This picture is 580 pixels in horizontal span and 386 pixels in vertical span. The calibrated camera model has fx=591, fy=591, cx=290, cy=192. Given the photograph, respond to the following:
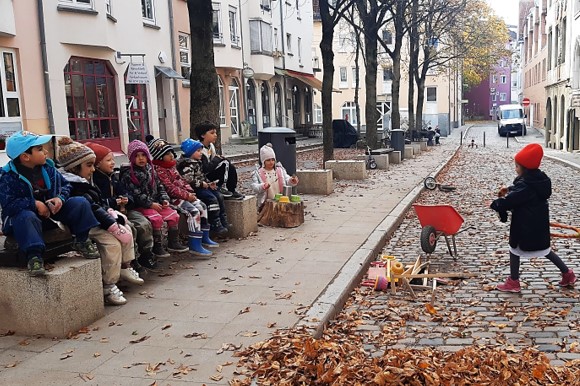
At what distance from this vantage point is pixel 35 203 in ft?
16.3

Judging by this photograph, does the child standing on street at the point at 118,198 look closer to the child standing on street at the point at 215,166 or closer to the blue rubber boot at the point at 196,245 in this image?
the blue rubber boot at the point at 196,245

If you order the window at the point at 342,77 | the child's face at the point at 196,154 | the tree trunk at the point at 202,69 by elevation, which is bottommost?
the child's face at the point at 196,154

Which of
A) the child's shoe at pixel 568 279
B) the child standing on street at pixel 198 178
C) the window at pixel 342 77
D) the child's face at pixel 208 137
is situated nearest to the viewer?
the child's shoe at pixel 568 279

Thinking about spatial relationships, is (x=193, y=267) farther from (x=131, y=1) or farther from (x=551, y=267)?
(x=131, y=1)

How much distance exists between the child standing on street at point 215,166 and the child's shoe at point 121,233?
2738 mm

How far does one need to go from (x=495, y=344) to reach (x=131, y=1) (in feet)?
74.3

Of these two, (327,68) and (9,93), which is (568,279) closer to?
(327,68)

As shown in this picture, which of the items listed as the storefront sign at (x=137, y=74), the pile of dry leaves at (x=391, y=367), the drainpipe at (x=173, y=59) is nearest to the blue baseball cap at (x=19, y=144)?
the pile of dry leaves at (x=391, y=367)

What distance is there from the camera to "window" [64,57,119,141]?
21438mm

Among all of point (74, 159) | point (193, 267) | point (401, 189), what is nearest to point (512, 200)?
point (193, 267)

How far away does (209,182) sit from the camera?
813 cm

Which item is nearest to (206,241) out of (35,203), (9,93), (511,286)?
(35,203)

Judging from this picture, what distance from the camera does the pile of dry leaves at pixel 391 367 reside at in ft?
12.7

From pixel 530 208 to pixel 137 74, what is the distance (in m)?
20.1
